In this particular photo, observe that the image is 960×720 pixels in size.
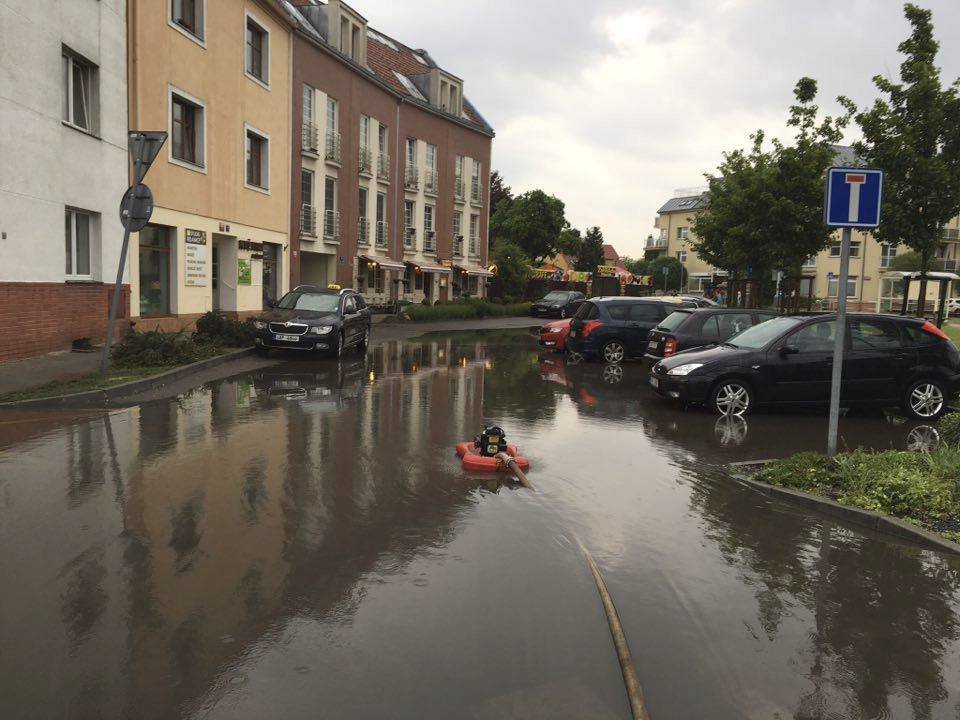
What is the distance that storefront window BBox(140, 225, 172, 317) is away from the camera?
63.6 ft

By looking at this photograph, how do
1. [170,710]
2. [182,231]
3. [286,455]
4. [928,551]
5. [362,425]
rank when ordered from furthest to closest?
[182,231], [362,425], [286,455], [928,551], [170,710]

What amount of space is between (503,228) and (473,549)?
66.0 m

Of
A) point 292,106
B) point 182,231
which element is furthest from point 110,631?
point 292,106

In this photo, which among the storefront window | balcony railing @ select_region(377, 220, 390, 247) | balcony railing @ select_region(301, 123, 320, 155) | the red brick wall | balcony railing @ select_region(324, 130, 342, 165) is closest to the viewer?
the red brick wall

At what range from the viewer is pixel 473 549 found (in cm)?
513

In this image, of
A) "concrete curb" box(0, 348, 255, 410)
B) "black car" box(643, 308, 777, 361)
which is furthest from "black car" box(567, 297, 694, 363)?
"concrete curb" box(0, 348, 255, 410)

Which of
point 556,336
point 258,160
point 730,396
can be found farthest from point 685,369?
point 258,160

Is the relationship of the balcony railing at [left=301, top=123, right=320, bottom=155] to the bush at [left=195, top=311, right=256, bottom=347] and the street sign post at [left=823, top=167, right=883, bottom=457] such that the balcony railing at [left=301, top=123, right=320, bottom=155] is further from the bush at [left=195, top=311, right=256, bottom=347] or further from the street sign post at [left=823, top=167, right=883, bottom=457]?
the street sign post at [left=823, top=167, right=883, bottom=457]

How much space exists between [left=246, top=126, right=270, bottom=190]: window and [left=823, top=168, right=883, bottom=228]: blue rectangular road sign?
21.3 meters

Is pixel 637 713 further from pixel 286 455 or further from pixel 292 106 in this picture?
pixel 292 106

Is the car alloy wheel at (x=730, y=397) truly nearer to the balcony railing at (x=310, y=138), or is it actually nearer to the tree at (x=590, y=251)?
the balcony railing at (x=310, y=138)

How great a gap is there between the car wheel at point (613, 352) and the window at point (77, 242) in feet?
38.0

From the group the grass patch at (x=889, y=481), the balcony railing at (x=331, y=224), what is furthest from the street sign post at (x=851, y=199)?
the balcony railing at (x=331, y=224)

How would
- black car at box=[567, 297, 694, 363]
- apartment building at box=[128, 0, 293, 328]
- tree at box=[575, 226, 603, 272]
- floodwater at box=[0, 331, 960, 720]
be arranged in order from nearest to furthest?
floodwater at box=[0, 331, 960, 720]
black car at box=[567, 297, 694, 363]
apartment building at box=[128, 0, 293, 328]
tree at box=[575, 226, 603, 272]
